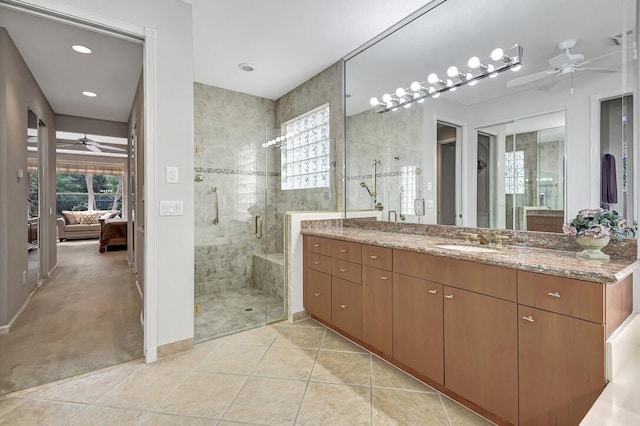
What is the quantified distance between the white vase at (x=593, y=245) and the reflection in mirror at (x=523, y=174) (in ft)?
0.97

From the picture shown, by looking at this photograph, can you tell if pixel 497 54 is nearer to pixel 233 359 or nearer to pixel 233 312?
pixel 233 359

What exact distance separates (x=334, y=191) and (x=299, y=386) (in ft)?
6.82

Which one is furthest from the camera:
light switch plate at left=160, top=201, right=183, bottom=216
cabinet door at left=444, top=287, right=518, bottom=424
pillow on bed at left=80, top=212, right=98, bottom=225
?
pillow on bed at left=80, top=212, right=98, bottom=225

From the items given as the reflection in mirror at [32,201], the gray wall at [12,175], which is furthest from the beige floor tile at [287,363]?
the reflection in mirror at [32,201]

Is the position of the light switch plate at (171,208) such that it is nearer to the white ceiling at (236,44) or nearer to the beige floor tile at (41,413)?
the beige floor tile at (41,413)

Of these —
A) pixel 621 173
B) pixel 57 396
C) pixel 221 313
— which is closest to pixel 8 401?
pixel 57 396

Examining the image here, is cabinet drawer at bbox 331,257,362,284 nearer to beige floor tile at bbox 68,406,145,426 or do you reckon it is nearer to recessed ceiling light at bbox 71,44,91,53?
beige floor tile at bbox 68,406,145,426

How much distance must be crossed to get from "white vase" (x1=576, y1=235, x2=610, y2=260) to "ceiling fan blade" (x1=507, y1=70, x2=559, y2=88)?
3.32 feet

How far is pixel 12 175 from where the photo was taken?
111 inches

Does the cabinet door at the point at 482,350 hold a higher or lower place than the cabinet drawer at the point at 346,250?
lower

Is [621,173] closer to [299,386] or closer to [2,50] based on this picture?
[299,386]

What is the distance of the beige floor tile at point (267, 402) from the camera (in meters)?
1.64

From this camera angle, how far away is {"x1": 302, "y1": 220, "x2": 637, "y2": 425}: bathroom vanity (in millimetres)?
1242

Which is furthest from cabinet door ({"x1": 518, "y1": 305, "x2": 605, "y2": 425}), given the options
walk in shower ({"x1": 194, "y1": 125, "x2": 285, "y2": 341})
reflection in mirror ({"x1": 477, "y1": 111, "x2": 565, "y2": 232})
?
walk in shower ({"x1": 194, "y1": 125, "x2": 285, "y2": 341})
